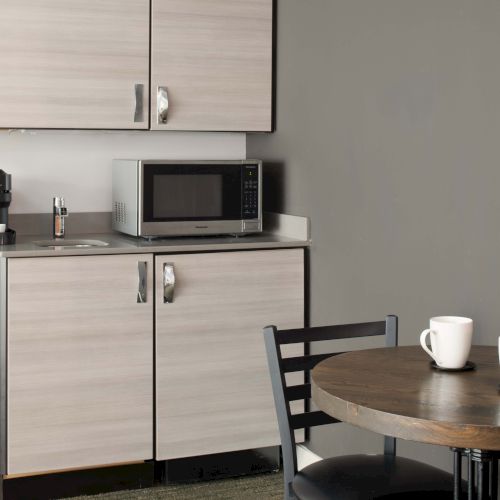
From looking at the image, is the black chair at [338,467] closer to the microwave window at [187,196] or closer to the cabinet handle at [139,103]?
the microwave window at [187,196]

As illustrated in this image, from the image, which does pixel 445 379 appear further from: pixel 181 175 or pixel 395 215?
pixel 181 175

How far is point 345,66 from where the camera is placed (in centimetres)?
316

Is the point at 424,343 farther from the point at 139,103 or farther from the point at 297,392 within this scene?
the point at 139,103

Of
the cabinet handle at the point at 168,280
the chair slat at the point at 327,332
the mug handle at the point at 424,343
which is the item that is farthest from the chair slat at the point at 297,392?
the cabinet handle at the point at 168,280

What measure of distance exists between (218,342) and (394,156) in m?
0.99

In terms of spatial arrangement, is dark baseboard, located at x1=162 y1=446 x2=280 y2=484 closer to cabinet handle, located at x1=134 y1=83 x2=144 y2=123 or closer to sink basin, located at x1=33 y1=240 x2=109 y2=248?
sink basin, located at x1=33 y1=240 x2=109 y2=248

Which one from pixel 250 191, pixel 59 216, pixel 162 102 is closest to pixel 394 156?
pixel 250 191

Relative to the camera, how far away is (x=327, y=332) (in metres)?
2.33

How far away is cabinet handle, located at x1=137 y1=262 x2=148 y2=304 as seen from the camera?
324cm

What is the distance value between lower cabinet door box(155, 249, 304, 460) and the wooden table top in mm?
1293

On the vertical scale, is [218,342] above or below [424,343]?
below

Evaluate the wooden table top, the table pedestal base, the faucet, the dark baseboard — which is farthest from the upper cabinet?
the table pedestal base

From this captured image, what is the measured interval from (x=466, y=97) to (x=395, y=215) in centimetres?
51

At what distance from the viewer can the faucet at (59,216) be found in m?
3.58
